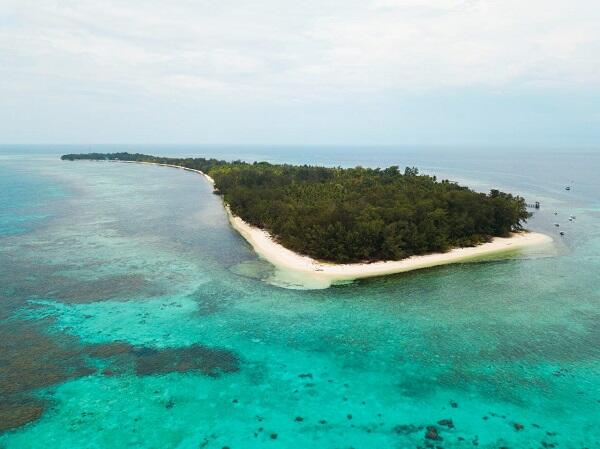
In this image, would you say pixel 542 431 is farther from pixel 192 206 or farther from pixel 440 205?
pixel 192 206

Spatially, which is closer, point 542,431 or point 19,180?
point 542,431

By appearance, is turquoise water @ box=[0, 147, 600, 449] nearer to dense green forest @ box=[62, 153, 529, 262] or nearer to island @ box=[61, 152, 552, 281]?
island @ box=[61, 152, 552, 281]

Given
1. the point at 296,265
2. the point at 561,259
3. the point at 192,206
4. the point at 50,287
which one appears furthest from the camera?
the point at 192,206

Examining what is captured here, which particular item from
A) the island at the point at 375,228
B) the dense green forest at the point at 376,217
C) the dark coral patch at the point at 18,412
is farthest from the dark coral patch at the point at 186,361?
the dense green forest at the point at 376,217

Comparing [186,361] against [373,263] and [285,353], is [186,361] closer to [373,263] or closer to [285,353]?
[285,353]

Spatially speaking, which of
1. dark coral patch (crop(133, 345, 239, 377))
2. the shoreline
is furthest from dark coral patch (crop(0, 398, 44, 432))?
the shoreline

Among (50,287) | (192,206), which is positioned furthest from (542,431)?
(192,206)

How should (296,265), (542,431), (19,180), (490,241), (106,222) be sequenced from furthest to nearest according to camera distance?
(19,180), (106,222), (490,241), (296,265), (542,431)

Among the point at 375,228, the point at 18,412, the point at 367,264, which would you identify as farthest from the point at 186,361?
the point at 375,228
